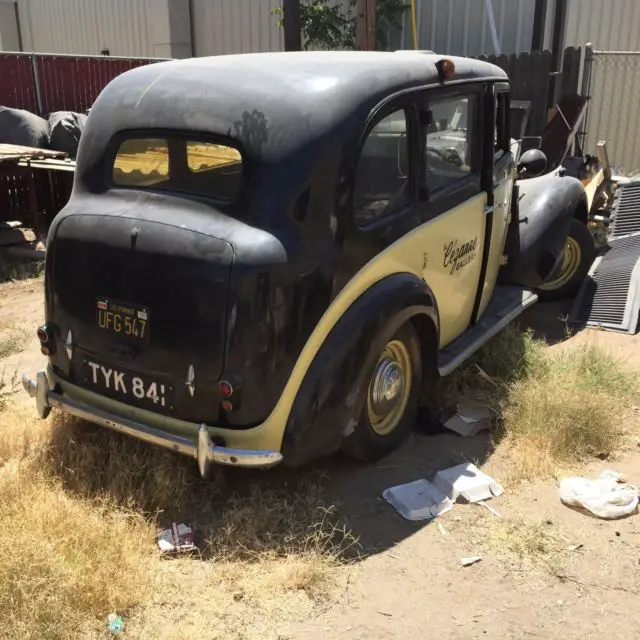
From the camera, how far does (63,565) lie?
9.84 ft

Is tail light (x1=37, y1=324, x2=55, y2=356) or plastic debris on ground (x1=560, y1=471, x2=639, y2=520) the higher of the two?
tail light (x1=37, y1=324, x2=55, y2=356)

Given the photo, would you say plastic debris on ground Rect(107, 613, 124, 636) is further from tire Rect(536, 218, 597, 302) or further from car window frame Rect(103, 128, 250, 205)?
tire Rect(536, 218, 597, 302)

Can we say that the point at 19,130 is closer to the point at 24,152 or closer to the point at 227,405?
the point at 24,152

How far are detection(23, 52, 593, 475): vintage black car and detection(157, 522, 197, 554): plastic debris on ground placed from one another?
0.41 metres

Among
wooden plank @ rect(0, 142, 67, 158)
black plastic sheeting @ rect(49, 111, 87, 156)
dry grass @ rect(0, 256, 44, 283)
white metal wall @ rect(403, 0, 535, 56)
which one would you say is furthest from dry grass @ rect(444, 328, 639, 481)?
white metal wall @ rect(403, 0, 535, 56)

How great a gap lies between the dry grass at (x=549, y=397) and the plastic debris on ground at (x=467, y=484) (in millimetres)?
181

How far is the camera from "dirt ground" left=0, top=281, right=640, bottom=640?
2.91 meters

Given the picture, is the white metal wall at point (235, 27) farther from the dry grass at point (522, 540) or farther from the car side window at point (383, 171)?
the dry grass at point (522, 540)

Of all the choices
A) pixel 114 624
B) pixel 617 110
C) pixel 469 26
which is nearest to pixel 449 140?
pixel 114 624

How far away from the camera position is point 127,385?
354 cm

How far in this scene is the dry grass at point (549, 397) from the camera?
4.14 m

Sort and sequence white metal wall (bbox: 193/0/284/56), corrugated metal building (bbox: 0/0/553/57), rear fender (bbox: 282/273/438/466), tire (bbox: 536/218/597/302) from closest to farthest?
rear fender (bbox: 282/273/438/466) < tire (bbox: 536/218/597/302) < corrugated metal building (bbox: 0/0/553/57) < white metal wall (bbox: 193/0/284/56)

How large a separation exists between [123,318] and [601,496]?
8.30ft

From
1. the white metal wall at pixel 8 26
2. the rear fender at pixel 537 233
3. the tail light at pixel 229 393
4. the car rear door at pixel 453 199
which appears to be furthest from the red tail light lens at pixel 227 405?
the white metal wall at pixel 8 26
